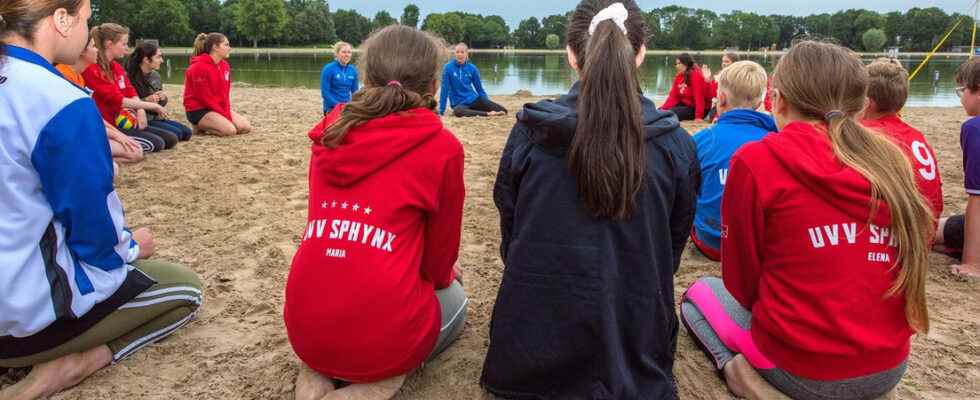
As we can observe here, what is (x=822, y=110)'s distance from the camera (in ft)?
7.14

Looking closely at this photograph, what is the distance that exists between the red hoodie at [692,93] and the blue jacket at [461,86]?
3134 millimetres

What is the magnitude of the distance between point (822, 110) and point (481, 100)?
8.51 m

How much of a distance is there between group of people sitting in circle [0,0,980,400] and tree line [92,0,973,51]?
6151cm

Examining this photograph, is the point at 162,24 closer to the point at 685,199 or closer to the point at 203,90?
the point at 203,90

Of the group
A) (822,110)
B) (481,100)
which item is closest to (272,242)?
(822,110)

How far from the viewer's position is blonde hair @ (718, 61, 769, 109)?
3.53 meters

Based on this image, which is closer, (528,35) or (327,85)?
(327,85)

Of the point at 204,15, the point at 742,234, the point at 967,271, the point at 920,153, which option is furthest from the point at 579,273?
the point at 204,15

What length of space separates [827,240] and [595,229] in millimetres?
786

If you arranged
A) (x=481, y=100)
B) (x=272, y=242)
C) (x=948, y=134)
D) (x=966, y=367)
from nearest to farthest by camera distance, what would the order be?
(x=966, y=367) → (x=272, y=242) → (x=948, y=134) → (x=481, y=100)

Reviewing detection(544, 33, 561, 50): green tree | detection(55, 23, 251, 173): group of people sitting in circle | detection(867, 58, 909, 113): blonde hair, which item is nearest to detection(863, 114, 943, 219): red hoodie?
detection(867, 58, 909, 113): blonde hair

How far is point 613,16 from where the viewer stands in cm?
196

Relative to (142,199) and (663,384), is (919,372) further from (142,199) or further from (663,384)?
(142,199)

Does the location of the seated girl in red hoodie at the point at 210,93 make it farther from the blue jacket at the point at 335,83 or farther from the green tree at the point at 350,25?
the green tree at the point at 350,25
